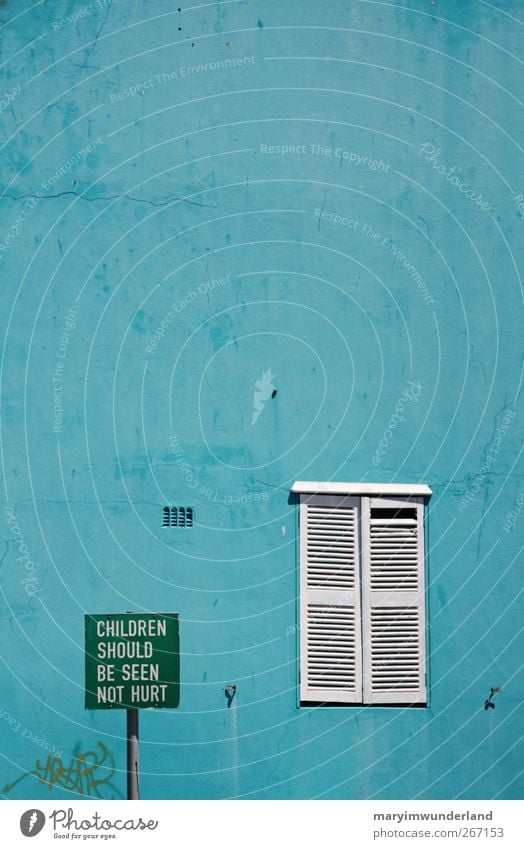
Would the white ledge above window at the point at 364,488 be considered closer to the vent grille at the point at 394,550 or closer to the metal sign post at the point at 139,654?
the vent grille at the point at 394,550

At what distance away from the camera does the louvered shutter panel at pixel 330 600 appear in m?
9.68

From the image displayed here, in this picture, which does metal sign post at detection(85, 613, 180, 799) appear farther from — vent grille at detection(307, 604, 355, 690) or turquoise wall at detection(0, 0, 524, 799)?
vent grille at detection(307, 604, 355, 690)

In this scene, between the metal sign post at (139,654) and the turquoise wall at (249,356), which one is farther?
the turquoise wall at (249,356)

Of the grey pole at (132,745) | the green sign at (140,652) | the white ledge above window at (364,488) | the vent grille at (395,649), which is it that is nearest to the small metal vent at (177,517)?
the white ledge above window at (364,488)

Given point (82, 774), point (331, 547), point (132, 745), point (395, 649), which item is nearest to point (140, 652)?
point (132, 745)

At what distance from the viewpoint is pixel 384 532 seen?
985 centimetres

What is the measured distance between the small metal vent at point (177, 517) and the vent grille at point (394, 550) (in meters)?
1.47

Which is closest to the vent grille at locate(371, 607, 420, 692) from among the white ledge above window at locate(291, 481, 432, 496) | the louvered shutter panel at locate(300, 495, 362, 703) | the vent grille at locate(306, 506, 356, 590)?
the louvered shutter panel at locate(300, 495, 362, 703)

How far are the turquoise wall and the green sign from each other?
1353 millimetres

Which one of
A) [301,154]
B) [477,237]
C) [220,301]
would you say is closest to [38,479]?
[220,301]

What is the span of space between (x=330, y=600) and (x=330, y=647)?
0.37 meters

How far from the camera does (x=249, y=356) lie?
32.3ft
